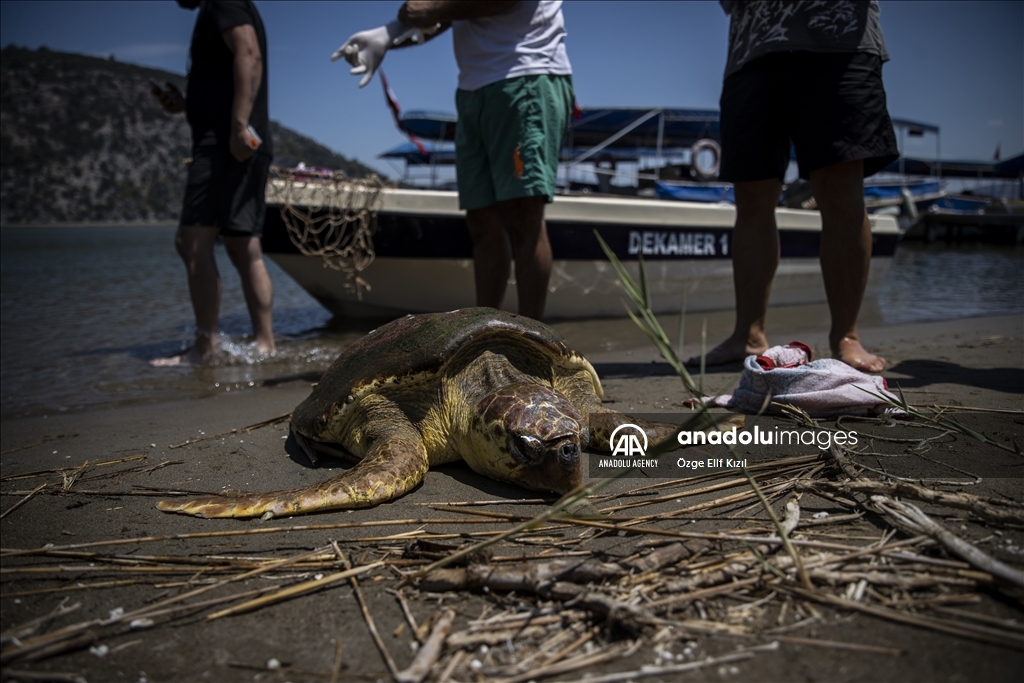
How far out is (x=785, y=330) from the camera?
5832 millimetres

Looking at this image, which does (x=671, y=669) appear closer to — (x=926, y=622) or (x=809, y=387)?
(x=926, y=622)

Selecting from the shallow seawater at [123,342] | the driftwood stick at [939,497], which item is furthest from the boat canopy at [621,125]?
the driftwood stick at [939,497]

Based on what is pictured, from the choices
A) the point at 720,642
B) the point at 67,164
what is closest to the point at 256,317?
the point at 720,642

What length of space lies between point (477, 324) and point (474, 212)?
1.53m

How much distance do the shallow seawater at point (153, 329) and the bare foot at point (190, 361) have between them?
0.08 m

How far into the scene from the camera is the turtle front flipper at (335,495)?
5.40 feet

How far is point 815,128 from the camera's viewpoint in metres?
3.05

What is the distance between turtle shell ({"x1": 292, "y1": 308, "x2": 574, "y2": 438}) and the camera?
2174mm

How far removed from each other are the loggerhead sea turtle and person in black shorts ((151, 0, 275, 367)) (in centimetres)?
235

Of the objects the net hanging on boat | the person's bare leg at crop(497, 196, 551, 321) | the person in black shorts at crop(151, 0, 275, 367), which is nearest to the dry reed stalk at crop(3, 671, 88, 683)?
the person's bare leg at crop(497, 196, 551, 321)

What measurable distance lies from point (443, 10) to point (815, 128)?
2.05 m

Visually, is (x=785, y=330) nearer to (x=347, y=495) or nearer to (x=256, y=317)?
(x=256, y=317)

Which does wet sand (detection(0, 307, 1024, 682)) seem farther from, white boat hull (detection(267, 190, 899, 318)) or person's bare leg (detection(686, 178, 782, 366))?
white boat hull (detection(267, 190, 899, 318))

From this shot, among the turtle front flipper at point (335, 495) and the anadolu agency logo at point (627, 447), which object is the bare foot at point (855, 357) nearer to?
the anadolu agency logo at point (627, 447)
